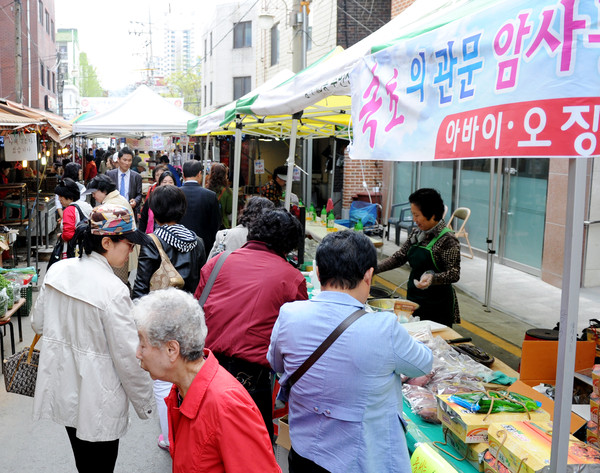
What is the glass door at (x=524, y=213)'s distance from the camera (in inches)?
402

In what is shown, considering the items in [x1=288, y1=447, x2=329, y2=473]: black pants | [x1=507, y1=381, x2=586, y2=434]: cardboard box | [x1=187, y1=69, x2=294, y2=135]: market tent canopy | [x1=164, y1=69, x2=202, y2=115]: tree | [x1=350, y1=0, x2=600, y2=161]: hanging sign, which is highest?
[x1=164, y1=69, x2=202, y2=115]: tree

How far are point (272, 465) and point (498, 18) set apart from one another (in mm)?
1730

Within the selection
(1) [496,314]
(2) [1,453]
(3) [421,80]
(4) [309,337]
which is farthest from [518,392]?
(1) [496,314]

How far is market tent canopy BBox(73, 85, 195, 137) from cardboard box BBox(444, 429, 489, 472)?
497 inches

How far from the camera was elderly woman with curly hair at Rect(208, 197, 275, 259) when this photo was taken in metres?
4.68

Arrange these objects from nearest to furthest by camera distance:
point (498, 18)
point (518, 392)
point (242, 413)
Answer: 1. point (242, 413)
2. point (498, 18)
3. point (518, 392)

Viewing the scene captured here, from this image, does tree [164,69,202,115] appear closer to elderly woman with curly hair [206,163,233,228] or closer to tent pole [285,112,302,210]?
elderly woman with curly hair [206,163,233,228]

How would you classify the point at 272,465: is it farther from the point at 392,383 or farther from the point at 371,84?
the point at 371,84

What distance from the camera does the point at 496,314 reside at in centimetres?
822

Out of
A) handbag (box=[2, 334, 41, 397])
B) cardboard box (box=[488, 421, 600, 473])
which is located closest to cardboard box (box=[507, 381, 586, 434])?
cardboard box (box=[488, 421, 600, 473])

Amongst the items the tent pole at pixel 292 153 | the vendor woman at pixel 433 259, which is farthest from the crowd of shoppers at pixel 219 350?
the tent pole at pixel 292 153

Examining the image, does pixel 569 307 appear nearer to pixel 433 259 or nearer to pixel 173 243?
pixel 433 259

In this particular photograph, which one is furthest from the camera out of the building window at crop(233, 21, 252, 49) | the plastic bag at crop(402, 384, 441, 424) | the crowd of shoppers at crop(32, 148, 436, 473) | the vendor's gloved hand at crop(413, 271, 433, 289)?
the building window at crop(233, 21, 252, 49)

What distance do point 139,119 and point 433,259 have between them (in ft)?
37.9
